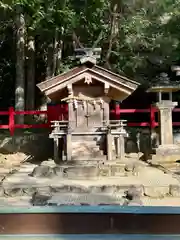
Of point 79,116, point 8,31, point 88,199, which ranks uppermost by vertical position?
point 8,31

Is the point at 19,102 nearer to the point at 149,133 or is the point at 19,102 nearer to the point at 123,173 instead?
the point at 149,133

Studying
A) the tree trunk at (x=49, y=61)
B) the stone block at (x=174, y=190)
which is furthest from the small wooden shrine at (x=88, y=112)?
the tree trunk at (x=49, y=61)

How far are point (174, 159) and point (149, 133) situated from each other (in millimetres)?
3191

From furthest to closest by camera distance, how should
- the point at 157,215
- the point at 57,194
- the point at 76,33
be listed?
the point at 76,33, the point at 57,194, the point at 157,215

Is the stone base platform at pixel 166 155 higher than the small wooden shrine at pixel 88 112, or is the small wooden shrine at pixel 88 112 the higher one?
the small wooden shrine at pixel 88 112

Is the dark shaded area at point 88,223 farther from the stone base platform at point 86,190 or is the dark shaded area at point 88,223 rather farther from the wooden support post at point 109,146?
the wooden support post at point 109,146

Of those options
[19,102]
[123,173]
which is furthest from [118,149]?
[19,102]

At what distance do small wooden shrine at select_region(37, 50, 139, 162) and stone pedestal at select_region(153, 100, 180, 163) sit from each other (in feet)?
6.29

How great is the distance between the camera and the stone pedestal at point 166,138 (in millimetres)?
12789

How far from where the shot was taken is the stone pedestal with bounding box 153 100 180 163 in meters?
12.8

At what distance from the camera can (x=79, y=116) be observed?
40.7 feet

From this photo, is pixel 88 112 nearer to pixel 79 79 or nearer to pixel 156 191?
pixel 79 79

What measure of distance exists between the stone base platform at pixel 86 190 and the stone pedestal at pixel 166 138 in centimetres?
360

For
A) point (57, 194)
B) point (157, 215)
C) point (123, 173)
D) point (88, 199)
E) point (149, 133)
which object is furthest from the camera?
point (149, 133)
